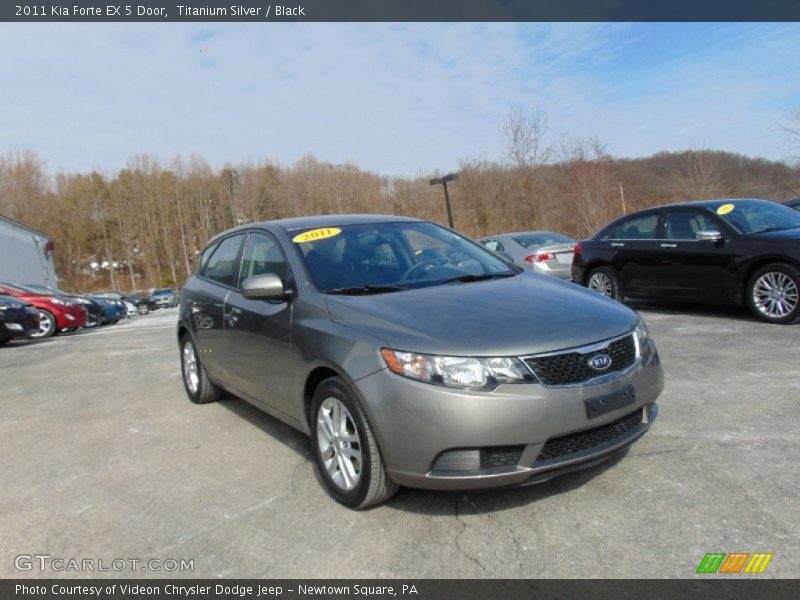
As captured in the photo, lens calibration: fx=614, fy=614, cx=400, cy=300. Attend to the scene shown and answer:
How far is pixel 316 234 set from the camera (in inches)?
164

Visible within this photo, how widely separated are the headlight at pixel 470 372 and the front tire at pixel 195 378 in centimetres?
315

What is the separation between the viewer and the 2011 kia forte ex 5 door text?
2.78 m

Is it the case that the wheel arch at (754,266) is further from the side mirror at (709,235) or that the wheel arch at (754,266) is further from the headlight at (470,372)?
the headlight at (470,372)

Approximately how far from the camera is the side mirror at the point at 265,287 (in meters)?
3.65

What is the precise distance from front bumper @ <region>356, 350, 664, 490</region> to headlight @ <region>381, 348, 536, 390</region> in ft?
0.11

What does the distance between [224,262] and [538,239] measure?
887 centimetres

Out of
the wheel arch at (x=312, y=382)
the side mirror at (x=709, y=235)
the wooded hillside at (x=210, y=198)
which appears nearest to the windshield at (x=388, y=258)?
the wheel arch at (x=312, y=382)

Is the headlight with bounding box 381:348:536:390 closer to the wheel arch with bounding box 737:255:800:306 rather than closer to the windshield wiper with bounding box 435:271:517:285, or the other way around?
the windshield wiper with bounding box 435:271:517:285

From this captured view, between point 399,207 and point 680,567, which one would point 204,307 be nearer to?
point 680,567
